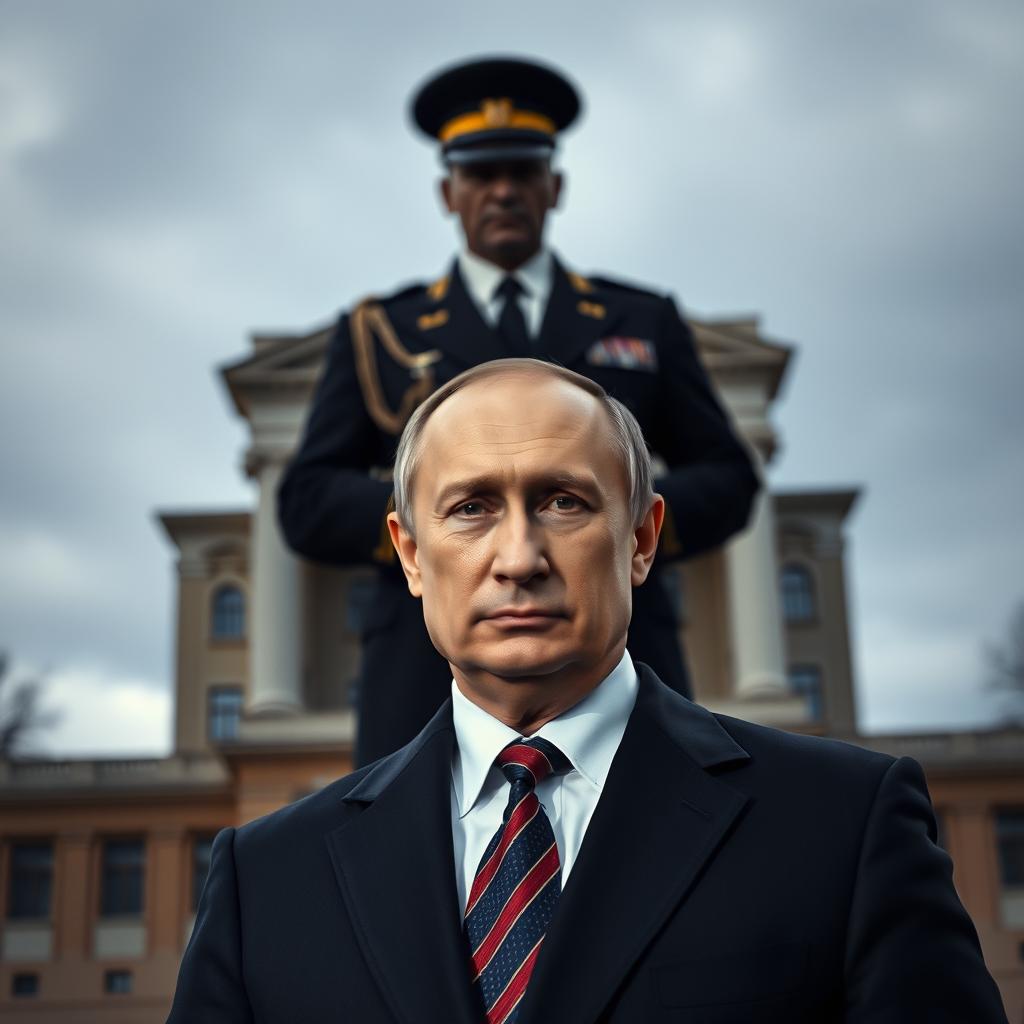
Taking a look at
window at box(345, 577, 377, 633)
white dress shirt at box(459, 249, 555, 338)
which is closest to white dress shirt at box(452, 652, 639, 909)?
white dress shirt at box(459, 249, 555, 338)

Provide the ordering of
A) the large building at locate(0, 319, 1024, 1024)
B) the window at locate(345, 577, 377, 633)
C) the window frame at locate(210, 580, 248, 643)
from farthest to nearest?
1. the window frame at locate(210, 580, 248, 643)
2. the window at locate(345, 577, 377, 633)
3. the large building at locate(0, 319, 1024, 1024)

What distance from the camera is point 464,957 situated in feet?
7.72

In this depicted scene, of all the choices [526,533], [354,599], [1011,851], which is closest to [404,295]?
[526,533]

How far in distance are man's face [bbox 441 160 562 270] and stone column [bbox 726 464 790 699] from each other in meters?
41.8

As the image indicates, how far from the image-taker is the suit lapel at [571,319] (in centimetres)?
489

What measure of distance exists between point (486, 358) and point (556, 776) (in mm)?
2505

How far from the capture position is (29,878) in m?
47.3

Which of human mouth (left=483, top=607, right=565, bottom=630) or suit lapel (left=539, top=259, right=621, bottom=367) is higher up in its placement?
suit lapel (left=539, top=259, right=621, bottom=367)

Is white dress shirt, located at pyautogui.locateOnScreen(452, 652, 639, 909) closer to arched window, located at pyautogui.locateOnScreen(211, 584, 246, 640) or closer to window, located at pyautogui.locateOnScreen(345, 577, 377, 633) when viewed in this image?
window, located at pyautogui.locateOnScreen(345, 577, 377, 633)

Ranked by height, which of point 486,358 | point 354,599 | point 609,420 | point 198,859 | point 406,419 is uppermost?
point 354,599

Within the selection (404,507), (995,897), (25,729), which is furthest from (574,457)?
(25,729)

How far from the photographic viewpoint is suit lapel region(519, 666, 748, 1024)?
2.28 m

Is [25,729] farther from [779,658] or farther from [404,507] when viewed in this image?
[404,507]

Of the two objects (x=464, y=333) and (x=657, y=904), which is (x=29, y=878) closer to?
(x=464, y=333)
